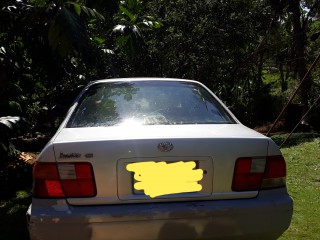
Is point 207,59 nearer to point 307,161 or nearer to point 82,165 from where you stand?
point 307,161

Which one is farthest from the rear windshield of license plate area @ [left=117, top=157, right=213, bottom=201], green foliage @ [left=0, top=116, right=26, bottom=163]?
green foliage @ [left=0, top=116, right=26, bottom=163]

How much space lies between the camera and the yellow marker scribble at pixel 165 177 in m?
2.17

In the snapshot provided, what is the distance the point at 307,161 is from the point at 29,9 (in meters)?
5.35

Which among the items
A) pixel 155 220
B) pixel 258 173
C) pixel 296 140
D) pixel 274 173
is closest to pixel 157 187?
pixel 155 220

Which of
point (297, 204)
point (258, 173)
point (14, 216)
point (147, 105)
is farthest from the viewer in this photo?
point (297, 204)

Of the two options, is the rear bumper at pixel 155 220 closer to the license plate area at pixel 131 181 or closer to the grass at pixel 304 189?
the license plate area at pixel 131 181

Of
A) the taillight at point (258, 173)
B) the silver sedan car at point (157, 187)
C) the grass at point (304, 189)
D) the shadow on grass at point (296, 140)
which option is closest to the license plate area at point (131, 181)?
the silver sedan car at point (157, 187)

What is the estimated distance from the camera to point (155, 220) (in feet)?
6.94

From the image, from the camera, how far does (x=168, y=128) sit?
95.9 inches

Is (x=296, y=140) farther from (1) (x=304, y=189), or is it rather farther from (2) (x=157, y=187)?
(2) (x=157, y=187)

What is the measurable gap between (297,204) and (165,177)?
9.21ft

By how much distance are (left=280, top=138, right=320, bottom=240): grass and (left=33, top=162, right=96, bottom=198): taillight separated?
206 cm

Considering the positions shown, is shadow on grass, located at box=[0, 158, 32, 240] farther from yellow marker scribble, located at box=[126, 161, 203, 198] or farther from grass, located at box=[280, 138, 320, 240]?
grass, located at box=[280, 138, 320, 240]

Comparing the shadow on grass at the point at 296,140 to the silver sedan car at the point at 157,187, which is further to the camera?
the shadow on grass at the point at 296,140
